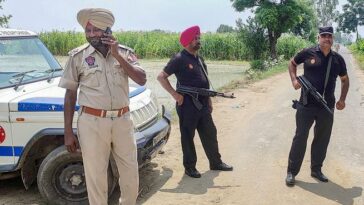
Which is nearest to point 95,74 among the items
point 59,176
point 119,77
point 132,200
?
point 119,77

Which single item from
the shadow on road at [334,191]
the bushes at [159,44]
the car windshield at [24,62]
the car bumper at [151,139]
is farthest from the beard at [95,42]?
the bushes at [159,44]

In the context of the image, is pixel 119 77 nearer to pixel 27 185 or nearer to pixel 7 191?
pixel 27 185

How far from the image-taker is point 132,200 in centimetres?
420

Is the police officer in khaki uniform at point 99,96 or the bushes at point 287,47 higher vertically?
the police officer in khaki uniform at point 99,96

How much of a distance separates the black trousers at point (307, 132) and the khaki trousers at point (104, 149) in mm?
2193

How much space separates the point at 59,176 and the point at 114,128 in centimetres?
137

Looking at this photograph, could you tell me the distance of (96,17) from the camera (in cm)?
370

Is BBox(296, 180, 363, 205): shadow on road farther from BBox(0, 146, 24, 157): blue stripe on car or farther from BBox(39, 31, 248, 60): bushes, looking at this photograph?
BBox(39, 31, 248, 60): bushes

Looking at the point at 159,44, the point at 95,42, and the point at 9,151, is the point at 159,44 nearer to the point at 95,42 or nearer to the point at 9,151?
the point at 9,151

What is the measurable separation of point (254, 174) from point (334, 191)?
1018 millimetres

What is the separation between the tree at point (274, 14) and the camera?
1051 inches

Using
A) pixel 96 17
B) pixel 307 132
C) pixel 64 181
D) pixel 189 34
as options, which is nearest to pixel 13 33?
pixel 64 181

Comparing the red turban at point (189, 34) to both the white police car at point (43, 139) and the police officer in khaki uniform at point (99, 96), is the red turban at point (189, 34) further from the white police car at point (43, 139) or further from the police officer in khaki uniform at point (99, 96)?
the police officer in khaki uniform at point (99, 96)

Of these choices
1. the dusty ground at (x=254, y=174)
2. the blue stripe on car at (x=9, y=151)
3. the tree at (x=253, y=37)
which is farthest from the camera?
the tree at (x=253, y=37)
